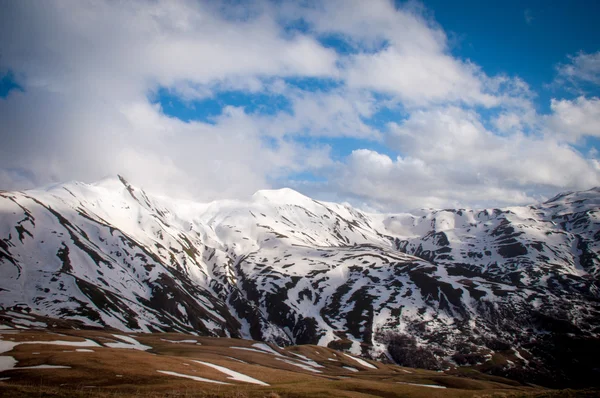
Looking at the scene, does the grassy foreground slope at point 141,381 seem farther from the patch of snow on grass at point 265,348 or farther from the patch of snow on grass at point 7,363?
the patch of snow on grass at point 265,348

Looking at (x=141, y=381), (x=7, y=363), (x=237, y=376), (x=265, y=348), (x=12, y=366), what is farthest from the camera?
(x=265, y=348)

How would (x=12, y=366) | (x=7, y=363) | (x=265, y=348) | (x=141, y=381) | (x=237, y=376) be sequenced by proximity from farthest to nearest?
(x=265, y=348)
(x=237, y=376)
(x=7, y=363)
(x=12, y=366)
(x=141, y=381)

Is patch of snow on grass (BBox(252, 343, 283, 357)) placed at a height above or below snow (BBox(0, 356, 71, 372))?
below

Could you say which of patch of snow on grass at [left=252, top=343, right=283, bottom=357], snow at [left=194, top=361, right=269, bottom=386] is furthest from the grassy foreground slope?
patch of snow on grass at [left=252, top=343, right=283, bottom=357]

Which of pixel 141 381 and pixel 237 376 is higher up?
pixel 141 381

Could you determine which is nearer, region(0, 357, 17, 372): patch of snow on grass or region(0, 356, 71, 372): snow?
region(0, 357, 17, 372): patch of snow on grass

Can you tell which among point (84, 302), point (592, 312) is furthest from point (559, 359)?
point (84, 302)

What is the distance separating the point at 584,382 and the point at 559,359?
17095 mm

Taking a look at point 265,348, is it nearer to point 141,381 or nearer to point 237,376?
point 237,376

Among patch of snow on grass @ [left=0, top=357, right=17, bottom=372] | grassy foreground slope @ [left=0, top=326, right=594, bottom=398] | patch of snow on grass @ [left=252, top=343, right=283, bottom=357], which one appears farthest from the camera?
patch of snow on grass @ [left=252, top=343, right=283, bottom=357]

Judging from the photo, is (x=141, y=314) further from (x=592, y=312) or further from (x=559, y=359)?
(x=592, y=312)

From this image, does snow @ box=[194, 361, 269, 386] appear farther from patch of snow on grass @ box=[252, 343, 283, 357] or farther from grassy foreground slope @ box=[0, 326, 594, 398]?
patch of snow on grass @ box=[252, 343, 283, 357]

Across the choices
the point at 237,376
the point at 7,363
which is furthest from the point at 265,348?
the point at 7,363

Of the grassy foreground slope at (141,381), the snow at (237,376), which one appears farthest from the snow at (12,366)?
the snow at (237,376)
